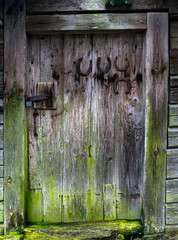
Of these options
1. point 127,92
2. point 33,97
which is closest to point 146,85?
point 127,92

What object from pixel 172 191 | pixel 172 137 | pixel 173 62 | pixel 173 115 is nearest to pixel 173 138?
pixel 172 137

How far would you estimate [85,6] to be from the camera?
2734 mm

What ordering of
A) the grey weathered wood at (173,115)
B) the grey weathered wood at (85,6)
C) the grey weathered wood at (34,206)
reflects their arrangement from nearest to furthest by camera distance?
the grey weathered wood at (85,6) → the grey weathered wood at (173,115) → the grey weathered wood at (34,206)

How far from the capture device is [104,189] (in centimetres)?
307

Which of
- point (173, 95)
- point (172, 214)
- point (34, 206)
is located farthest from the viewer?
point (34, 206)

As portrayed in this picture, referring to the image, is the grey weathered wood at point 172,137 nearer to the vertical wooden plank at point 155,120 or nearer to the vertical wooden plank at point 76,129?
the vertical wooden plank at point 155,120

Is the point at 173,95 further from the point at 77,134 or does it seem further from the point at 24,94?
the point at 24,94

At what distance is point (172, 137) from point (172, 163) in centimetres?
27

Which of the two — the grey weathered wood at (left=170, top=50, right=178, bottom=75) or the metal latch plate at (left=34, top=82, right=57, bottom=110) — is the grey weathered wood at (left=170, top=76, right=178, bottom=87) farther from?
the metal latch plate at (left=34, top=82, right=57, bottom=110)

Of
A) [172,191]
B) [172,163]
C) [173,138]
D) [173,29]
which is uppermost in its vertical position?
[173,29]

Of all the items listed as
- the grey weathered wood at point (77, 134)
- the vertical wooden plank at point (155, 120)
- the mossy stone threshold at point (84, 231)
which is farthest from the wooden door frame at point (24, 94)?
the grey weathered wood at point (77, 134)

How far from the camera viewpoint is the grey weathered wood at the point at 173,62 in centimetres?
280

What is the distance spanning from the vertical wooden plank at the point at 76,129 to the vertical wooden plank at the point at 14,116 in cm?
45

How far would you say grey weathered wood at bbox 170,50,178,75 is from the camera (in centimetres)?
→ 280
